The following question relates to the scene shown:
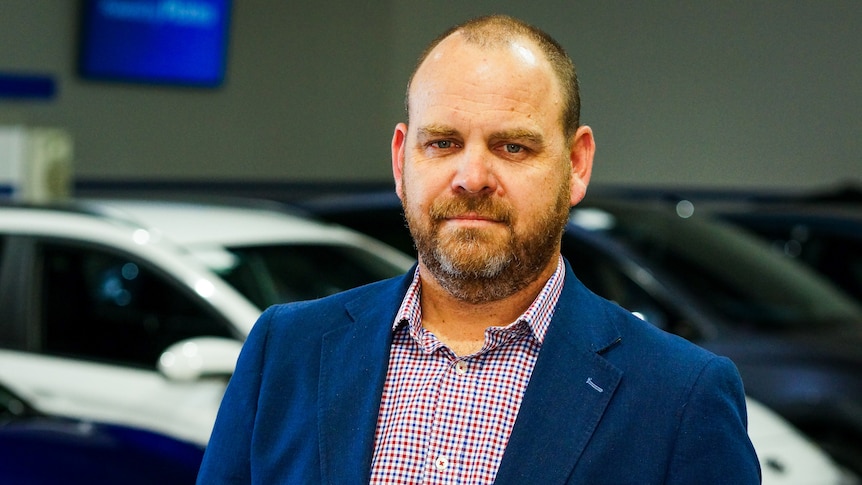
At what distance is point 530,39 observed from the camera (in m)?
1.85

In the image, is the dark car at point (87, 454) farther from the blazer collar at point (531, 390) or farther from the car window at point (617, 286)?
the car window at point (617, 286)

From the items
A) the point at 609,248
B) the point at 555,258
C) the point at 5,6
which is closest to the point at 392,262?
the point at 609,248

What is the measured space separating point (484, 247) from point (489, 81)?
23 cm

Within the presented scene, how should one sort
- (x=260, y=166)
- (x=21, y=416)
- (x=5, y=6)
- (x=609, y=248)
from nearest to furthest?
(x=21, y=416) < (x=609, y=248) < (x=5, y=6) < (x=260, y=166)

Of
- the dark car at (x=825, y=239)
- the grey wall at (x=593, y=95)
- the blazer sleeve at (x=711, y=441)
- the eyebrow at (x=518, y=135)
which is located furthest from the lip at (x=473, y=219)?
the grey wall at (x=593, y=95)

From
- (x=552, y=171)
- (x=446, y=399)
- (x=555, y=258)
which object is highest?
(x=552, y=171)

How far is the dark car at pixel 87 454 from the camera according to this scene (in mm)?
3355

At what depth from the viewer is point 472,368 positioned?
1829mm

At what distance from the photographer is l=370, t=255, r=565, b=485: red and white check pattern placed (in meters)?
1.76

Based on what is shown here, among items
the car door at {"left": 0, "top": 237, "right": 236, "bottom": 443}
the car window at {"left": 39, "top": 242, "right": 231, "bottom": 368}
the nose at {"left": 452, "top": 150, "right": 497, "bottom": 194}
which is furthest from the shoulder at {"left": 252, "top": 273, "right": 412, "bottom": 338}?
the car window at {"left": 39, "top": 242, "right": 231, "bottom": 368}

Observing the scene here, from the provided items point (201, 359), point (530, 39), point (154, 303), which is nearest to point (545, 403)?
point (530, 39)

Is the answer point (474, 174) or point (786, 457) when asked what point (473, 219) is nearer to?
point (474, 174)

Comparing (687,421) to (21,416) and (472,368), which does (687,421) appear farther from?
(21,416)

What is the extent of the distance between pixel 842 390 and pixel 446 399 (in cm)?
357
